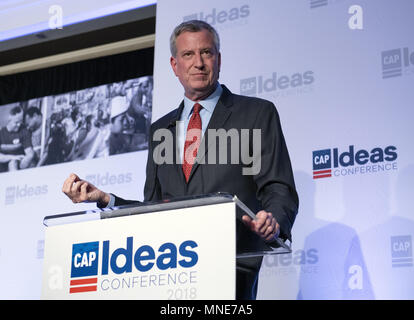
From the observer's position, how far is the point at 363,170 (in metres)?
3.41

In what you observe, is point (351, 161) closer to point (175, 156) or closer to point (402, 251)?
point (402, 251)

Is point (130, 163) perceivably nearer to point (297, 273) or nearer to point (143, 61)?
point (143, 61)

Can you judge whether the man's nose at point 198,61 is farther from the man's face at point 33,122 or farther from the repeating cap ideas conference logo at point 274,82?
the man's face at point 33,122

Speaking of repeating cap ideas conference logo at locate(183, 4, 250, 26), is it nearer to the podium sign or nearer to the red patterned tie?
the red patterned tie

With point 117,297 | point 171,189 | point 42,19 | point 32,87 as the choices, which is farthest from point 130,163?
point 117,297

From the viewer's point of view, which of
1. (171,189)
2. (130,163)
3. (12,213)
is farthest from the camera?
(12,213)

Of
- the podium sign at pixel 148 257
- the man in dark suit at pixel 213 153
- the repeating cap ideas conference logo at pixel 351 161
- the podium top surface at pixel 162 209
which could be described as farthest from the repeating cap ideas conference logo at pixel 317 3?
the podium sign at pixel 148 257

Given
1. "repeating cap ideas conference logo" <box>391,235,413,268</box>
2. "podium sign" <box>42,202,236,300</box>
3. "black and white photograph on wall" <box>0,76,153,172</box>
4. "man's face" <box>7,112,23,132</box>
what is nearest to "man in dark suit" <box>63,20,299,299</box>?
"podium sign" <box>42,202,236,300</box>

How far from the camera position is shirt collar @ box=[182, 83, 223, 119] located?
7.81ft

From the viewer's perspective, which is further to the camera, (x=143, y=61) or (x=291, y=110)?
(x=143, y=61)

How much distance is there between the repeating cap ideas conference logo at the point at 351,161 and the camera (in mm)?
3375

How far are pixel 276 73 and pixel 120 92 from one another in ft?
6.60

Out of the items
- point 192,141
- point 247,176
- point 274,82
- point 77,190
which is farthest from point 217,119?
point 274,82

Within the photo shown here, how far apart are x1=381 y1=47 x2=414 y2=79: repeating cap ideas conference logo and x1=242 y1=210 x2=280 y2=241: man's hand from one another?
2066 mm
